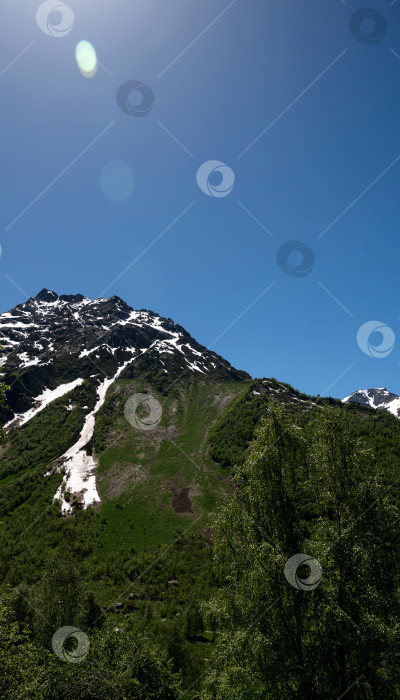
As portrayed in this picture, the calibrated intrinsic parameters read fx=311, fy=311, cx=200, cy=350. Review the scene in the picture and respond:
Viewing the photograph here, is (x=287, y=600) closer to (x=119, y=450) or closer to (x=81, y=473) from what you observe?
(x=81, y=473)

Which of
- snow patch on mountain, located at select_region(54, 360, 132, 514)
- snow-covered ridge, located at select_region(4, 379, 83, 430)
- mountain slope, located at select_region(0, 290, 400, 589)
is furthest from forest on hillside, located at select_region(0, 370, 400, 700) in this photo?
snow-covered ridge, located at select_region(4, 379, 83, 430)

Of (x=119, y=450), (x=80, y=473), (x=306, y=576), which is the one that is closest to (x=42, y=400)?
(x=119, y=450)

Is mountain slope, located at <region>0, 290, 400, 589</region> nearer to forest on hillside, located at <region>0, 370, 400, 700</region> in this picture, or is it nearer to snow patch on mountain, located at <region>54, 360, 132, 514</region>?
snow patch on mountain, located at <region>54, 360, 132, 514</region>

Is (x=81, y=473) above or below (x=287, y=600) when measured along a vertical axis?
below

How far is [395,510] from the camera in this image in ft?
56.1

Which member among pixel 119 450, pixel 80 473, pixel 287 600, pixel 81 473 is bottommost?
pixel 80 473

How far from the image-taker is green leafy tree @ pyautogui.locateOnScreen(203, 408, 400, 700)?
1398cm

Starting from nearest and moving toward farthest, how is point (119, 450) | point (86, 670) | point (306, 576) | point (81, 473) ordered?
point (86, 670)
point (306, 576)
point (81, 473)
point (119, 450)

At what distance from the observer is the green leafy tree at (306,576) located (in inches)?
550

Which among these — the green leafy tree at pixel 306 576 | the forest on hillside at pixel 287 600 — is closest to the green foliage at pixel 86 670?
the forest on hillside at pixel 287 600

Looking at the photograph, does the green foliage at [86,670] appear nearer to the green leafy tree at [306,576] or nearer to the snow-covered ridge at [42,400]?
the green leafy tree at [306,576]

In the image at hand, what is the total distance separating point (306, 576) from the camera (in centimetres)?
1577

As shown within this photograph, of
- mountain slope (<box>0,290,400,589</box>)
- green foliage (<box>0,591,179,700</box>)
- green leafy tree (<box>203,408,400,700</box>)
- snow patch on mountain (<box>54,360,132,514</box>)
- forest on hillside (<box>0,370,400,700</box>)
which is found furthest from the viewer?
snow patch on mountain (<box>54,360,132,514</box>)

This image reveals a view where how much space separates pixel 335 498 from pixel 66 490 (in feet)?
316
